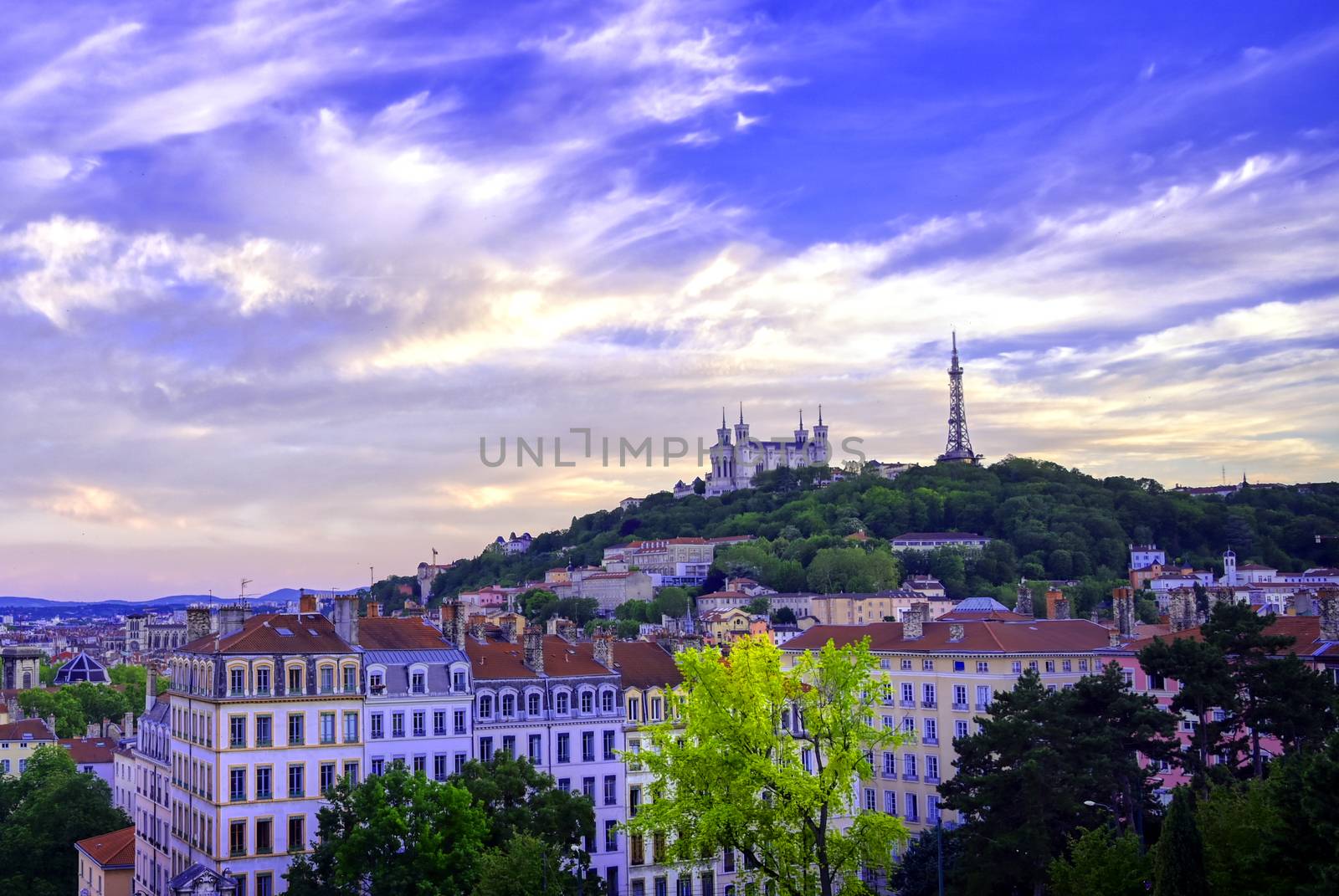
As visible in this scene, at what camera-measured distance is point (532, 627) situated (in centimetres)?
6334

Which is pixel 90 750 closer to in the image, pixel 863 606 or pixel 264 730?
pixel 264 730

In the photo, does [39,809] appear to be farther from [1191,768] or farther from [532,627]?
[1191,768]

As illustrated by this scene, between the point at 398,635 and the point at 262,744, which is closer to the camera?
the point at 262,744

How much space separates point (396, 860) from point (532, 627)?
1905 centimetres

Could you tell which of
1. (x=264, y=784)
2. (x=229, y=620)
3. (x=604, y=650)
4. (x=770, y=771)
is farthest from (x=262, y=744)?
(x=770, y=771)

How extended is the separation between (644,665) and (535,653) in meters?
6.74

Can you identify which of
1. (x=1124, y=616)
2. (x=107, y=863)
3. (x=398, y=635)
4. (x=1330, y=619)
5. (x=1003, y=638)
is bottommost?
(x=107, y=863)

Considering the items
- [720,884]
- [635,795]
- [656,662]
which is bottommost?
[720,884]

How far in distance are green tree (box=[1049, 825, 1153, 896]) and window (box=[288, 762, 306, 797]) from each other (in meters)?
28.3

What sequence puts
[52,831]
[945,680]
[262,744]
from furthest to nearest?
[945,680] < [52,831] < [262,744]

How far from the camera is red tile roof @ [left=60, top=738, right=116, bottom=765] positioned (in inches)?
3765

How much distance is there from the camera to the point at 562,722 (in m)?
60.7

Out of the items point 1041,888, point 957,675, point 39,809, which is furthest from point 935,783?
point 39,809

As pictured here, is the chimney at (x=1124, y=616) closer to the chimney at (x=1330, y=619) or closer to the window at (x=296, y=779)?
the chimney at (x=1330, y=619)
